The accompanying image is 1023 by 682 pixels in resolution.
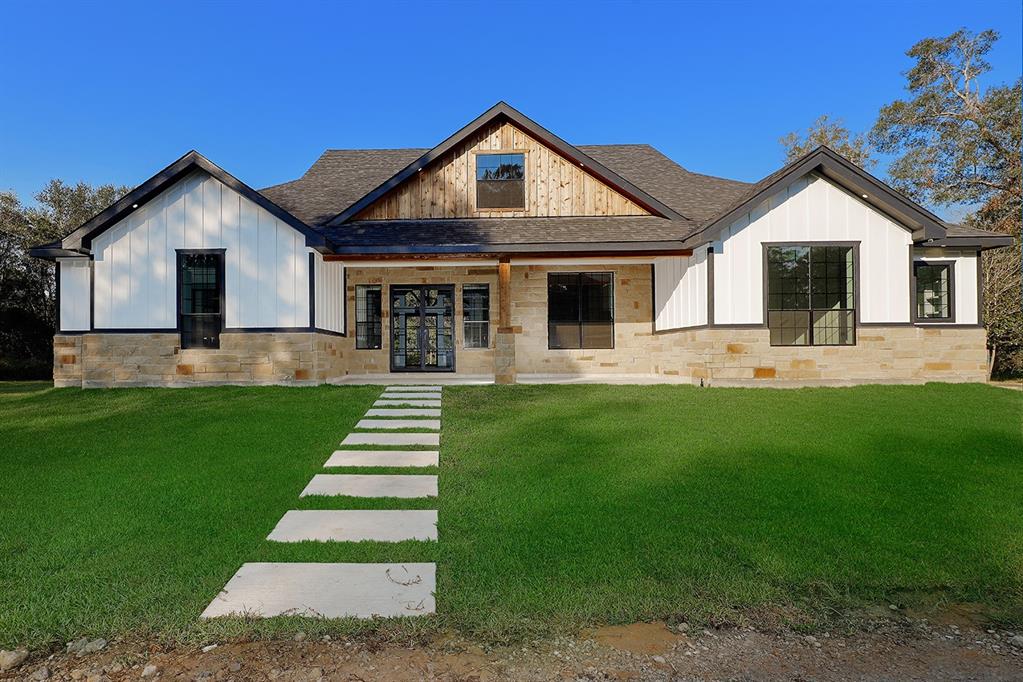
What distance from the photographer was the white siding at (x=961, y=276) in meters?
12.1

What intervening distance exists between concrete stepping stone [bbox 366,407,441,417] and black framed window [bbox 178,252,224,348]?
5142mm

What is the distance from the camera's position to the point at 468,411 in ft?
28.9

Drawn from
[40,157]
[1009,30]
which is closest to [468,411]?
[1009,30]

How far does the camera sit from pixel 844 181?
11.3 metres

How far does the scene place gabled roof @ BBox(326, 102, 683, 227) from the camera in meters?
12.8

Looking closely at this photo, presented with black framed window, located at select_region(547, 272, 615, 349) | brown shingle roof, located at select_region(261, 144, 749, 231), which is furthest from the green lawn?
brown shingle roof, located at select_region(261, 144, 749, 231)

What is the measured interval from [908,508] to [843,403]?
544 centimetres

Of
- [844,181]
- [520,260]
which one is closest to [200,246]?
[520,260]

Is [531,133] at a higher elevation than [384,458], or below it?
higher

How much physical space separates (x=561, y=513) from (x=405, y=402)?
5.63m

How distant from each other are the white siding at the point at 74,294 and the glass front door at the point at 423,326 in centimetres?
669

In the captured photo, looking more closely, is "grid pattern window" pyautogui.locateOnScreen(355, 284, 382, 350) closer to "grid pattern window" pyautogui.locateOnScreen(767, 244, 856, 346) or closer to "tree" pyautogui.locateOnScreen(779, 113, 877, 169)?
"grid pattern window" pyautogui.locateOnScreen(767, 244, 856, 346)

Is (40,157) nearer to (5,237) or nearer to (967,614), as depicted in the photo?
(5,237)

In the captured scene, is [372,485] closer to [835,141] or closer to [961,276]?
[961,276]
